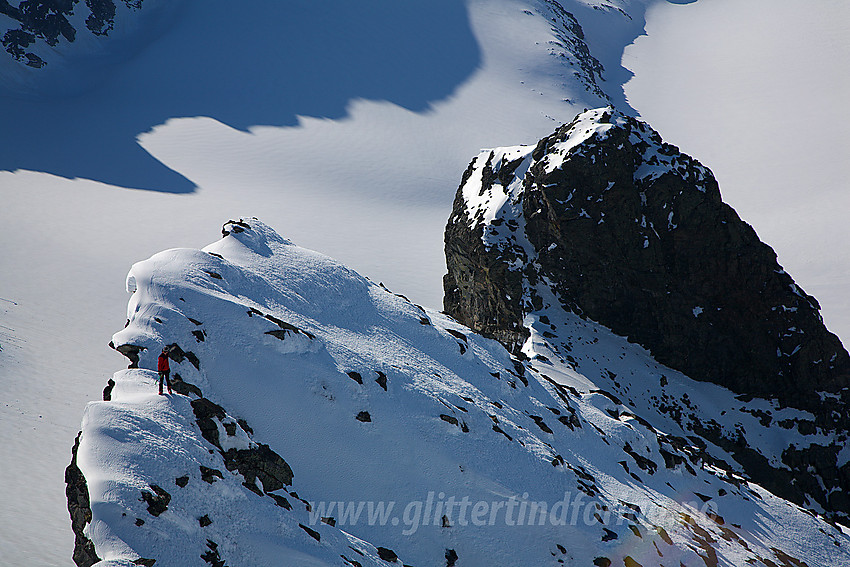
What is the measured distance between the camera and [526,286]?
96.7ft

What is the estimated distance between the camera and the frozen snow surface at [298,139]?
105 feet

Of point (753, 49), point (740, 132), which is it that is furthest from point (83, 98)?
point (753, 49)

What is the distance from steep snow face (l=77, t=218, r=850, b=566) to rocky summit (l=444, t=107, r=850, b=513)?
21.3 feet

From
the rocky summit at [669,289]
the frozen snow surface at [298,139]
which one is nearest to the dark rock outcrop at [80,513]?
the frozen snow surface at [298,139]

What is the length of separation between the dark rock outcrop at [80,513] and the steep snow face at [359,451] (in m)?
0.18

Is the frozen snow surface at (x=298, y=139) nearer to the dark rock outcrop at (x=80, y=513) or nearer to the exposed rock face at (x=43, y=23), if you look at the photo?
the exposed rock face at (x=43, y=23)

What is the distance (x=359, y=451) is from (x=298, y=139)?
185 ft

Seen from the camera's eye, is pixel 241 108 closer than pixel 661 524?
Result: No

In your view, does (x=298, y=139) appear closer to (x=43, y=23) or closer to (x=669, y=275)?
(x=43, y=23)

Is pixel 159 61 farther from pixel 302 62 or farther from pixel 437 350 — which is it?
pixel 437 350

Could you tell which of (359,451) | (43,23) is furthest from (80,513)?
(43,23)

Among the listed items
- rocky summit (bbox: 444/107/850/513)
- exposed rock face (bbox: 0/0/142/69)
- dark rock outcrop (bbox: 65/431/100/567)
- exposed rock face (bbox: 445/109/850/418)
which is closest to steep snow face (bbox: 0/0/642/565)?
exposed rock face (bbox: 0/0/142/69)

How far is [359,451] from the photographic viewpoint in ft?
49.2

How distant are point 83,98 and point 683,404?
71.4 m
